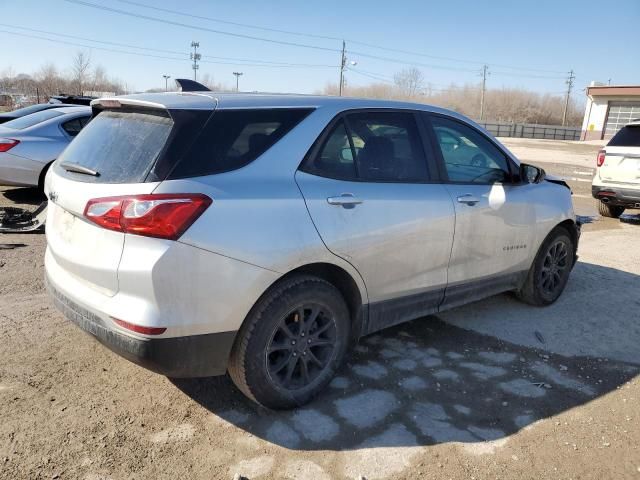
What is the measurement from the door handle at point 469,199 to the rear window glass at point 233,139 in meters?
1.43

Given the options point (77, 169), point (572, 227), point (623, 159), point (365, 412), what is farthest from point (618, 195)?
point (77, 169)

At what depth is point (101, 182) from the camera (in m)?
2.73

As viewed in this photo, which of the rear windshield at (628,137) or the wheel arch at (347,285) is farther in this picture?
the rear windshield at (628,137)

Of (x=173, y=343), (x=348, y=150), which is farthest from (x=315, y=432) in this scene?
(x=348, y=150)

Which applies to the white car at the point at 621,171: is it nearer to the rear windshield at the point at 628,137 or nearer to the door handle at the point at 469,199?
the rear windshield at the point at 628,137

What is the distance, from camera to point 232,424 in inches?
117

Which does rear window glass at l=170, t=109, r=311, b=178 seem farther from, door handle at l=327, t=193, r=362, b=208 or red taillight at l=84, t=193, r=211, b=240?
door handle at l=327, t=193, r=362, b=208

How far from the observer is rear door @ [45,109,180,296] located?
261 cm

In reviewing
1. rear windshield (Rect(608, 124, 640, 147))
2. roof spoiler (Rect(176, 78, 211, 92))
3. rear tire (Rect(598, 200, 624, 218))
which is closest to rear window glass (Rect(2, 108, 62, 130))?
roof spoiler (Rect(176, 78, 211, 92))

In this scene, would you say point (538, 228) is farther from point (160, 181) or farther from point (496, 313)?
point (160, 181)

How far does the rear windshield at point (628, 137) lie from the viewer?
923 centimetres

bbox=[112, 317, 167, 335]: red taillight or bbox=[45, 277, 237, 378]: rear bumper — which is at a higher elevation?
bbox=[112, 317, 167, 335]: red taillight

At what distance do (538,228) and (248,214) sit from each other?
3008 mm

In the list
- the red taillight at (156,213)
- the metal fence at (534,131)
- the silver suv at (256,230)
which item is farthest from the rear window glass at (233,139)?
the metal fence at (534,131)
